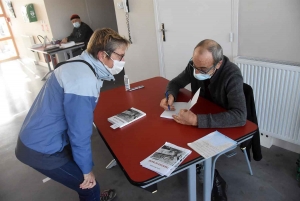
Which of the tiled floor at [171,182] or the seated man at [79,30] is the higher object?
the seated man at [79,30]

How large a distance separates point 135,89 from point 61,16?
183 inches

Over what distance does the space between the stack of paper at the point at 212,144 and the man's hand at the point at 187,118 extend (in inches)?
4.9

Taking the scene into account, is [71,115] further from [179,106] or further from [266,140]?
[266,140]

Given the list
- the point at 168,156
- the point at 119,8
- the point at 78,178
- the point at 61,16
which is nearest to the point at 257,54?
the point at 168,156

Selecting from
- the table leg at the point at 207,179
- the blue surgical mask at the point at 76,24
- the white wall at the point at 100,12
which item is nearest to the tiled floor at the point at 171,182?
the table leg at the point at 207,179

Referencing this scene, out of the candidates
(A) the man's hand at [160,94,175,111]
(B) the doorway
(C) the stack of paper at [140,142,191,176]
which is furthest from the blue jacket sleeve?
(B) the doorway

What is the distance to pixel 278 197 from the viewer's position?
177cm

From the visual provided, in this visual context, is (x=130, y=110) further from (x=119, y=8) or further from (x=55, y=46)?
(x=55, y=46)

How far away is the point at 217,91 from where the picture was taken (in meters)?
1.59

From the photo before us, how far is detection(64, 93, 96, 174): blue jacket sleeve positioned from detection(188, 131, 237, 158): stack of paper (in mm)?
519

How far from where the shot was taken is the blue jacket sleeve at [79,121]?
105cm

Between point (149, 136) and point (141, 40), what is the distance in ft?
8.36

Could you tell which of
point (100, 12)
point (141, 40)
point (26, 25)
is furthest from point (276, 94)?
point (26, 25)

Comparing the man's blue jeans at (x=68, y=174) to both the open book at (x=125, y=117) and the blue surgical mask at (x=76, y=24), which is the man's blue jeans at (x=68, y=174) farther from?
the blue surgical mask at (x=76, y=24)
